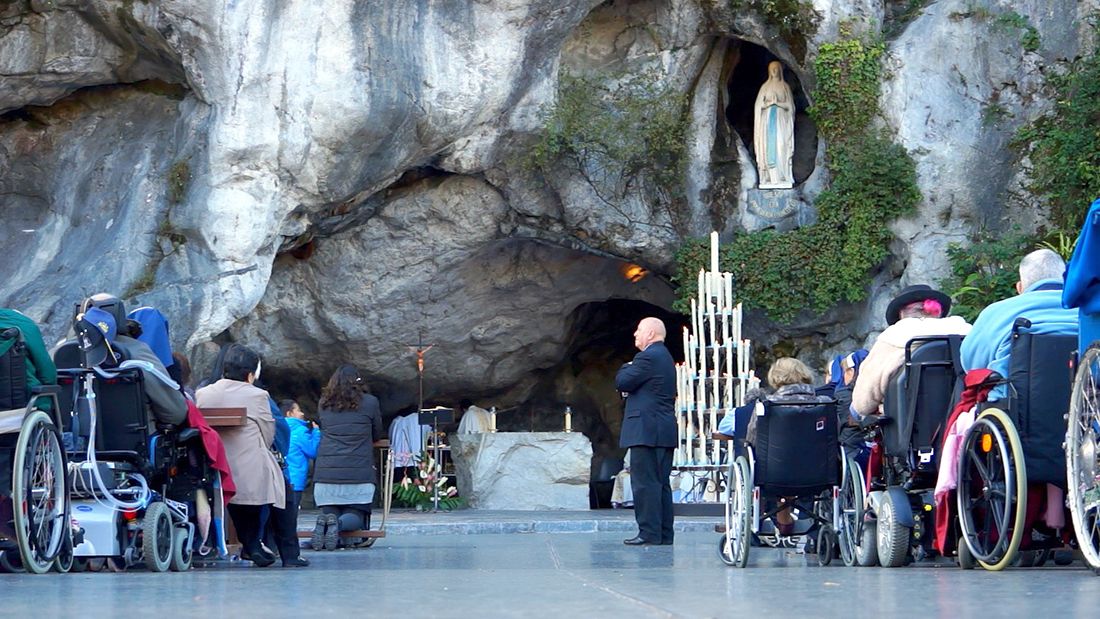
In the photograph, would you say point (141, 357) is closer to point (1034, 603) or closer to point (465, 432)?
point (1034, 603)

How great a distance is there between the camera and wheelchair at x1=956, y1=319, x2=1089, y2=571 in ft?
18.4

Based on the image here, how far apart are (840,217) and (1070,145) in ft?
8.75

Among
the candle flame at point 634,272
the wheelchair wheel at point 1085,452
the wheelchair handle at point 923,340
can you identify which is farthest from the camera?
the candle flame at point 634,272

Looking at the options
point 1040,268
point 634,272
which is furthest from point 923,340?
point 634,272

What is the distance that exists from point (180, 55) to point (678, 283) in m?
7.01

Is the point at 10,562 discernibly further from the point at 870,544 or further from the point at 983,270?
the point at 983,270

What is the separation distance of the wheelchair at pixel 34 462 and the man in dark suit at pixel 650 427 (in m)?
4.01

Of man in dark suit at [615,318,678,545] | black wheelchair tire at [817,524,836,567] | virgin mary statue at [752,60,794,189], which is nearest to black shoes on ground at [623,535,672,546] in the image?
man in dark suit at [615,318,678,545]

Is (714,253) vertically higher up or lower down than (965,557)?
higher up

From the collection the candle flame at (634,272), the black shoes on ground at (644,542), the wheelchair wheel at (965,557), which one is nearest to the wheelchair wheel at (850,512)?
the wheelchair wheel at (965,557)

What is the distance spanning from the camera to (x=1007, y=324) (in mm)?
6168

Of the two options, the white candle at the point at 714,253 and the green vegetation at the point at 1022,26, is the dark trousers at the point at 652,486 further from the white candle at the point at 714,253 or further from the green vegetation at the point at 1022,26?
the green vegetation at the point at 1022,26

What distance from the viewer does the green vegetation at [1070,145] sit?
1555 cm

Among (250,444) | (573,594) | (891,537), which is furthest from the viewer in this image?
(250,444)
